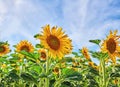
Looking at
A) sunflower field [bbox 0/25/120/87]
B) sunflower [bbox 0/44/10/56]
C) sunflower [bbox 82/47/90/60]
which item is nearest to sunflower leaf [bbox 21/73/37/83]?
sunflower field [bbox 0/25/120/87]

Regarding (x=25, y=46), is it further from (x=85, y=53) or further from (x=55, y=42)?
(x=55, y=42)

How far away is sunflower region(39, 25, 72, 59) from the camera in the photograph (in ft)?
20.9

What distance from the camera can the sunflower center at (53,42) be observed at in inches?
256

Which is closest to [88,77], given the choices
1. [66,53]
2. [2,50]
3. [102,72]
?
[102,72]

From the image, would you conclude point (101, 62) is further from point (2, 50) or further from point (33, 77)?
point (2, 50)

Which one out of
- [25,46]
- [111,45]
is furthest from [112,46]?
[25,46]

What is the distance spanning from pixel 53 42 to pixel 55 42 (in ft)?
0.42

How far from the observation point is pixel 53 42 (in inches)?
263

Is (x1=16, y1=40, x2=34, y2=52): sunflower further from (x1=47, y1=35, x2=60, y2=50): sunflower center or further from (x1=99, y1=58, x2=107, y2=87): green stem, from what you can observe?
(x1=47, y1=35, x2=60, y2=50): sunflower center

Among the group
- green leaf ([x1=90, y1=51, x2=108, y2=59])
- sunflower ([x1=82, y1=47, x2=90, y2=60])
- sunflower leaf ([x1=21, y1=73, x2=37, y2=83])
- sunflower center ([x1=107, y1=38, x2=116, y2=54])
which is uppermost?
sunflower ([x1=82, y1=47, x2=90, y2=60])

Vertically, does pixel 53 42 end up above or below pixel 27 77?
above

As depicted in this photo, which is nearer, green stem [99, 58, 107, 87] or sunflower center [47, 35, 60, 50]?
sunflower center [47, 35, 60, 50]

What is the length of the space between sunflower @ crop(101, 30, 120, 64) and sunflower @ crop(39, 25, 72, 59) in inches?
53.0

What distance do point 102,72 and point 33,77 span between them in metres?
2.60
